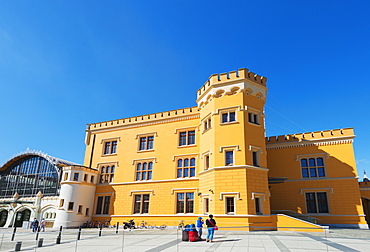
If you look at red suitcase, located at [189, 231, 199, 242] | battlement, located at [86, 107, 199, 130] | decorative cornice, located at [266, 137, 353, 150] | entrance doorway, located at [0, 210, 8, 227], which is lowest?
entrance doorway, located at [0, 210, 8, 227]

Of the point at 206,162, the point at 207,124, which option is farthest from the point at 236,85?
the point at 206,162

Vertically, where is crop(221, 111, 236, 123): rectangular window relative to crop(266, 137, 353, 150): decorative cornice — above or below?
above

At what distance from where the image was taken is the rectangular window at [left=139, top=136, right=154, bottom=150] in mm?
27172

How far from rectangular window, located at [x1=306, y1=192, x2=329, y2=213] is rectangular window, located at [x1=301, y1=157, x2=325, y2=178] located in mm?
1748

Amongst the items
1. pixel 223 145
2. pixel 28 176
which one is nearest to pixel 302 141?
pixel 223 145

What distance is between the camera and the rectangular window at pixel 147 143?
1070 inches

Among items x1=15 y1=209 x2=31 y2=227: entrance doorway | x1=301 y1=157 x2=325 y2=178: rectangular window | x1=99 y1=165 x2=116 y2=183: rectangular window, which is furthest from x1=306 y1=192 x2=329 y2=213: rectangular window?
x1=15 y1=209 x2=31 y2=227: entrance doorway

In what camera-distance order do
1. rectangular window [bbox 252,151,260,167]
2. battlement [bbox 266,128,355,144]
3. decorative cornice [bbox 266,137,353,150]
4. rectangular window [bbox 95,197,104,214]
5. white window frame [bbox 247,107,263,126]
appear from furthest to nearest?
1. rectangular window [bbox 95,197,104,214]
2. battlement [bbox 266,128,355,144]
3. decorative cornice [bbox 266,137,353,150]
4. white window frame [bbox 247,107,263,126]
5. rectangular window [bbox 252,151,260,167]

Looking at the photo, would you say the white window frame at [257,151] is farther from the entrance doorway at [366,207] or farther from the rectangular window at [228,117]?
the entrance doorway at [366,207]

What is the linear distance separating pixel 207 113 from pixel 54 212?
19346mm

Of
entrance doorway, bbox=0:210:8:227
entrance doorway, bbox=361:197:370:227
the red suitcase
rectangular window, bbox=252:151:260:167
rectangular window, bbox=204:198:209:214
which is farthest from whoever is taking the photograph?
entrance doorway, bbox=0:210:8:227

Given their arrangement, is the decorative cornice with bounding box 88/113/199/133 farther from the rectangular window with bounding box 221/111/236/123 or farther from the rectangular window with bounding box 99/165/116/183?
the rectangular window with bounding box 99/165/116/183

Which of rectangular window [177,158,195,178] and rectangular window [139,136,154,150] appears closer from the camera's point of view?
rectangular window [177,158,195,178]

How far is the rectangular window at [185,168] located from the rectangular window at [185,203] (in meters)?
1.77
